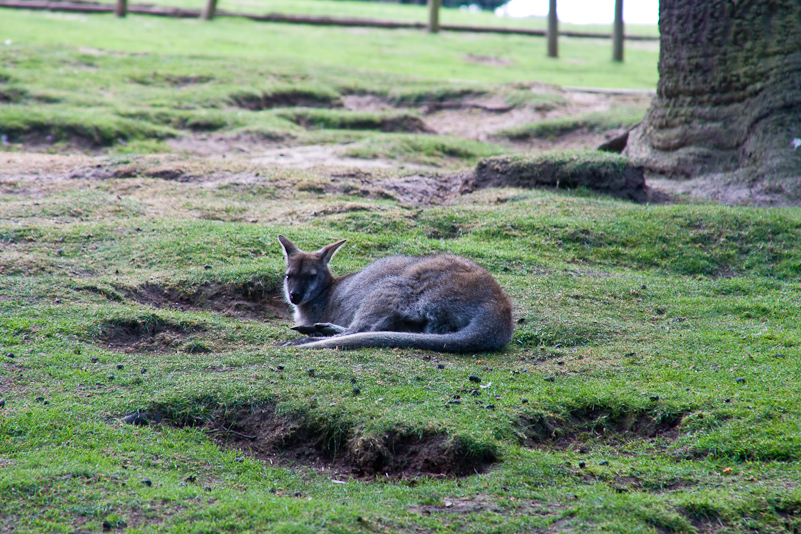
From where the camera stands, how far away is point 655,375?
5.48 m

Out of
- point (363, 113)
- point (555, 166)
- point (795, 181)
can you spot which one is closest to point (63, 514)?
point (555, 166)

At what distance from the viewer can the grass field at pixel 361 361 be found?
12.9ft

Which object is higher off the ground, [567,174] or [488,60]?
[488,60]

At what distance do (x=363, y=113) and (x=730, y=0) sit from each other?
780 cm

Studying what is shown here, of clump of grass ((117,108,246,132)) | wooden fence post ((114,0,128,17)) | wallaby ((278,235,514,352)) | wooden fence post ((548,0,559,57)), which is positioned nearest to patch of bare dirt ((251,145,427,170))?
clump of grass ((117,108,246,132))

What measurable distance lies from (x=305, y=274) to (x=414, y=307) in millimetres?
1246

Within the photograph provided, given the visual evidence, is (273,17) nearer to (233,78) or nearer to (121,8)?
(121,8)

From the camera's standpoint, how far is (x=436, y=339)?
19.3 ft

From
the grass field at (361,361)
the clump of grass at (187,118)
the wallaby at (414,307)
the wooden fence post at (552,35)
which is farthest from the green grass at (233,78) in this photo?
the wallaby at (414,307)

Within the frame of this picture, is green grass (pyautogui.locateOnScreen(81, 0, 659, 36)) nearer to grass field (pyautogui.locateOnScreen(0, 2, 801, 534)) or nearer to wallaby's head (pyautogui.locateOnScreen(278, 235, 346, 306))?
grass field (pyautogui.locateOnScreen(0, 2, 801, 534))

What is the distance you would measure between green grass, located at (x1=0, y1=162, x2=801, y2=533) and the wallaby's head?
360mm

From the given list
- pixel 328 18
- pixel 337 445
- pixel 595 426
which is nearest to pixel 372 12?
pixel 328 18

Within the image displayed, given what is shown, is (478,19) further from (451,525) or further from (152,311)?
(451,525)

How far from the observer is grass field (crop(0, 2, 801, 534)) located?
3939 mm
